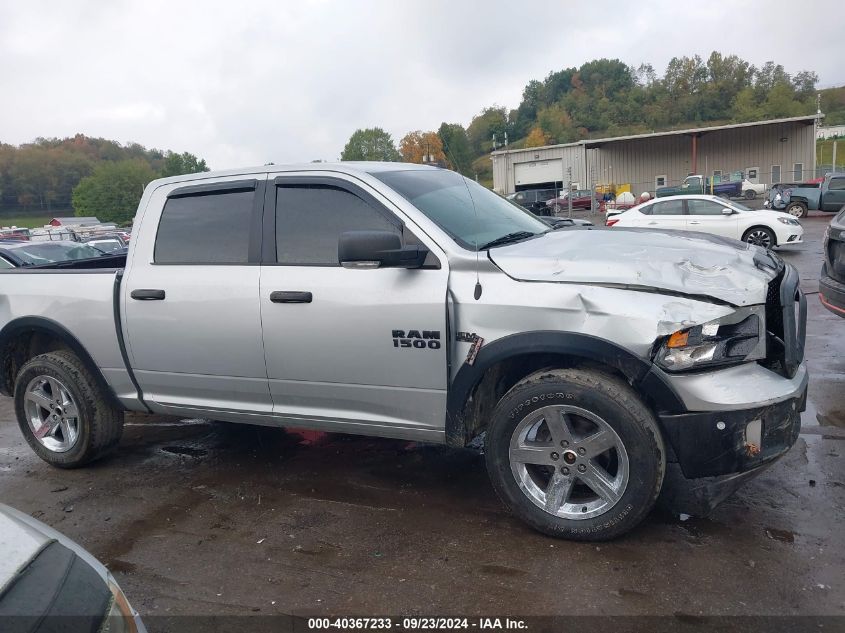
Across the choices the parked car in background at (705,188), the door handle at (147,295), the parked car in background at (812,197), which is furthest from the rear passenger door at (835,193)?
the door handle at (147,295)

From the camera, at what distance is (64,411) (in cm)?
485

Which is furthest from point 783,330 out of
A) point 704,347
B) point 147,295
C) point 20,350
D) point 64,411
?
point 20,350

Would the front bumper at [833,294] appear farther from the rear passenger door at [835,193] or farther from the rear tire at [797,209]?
the rear tire at [797,209]

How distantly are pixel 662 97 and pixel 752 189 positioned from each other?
72.6m

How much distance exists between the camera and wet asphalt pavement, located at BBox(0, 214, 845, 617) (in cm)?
296

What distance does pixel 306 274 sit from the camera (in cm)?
387

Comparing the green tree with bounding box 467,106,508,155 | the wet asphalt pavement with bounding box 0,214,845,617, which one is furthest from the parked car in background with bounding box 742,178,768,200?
the wet asphalt pavement with bounding box 0,214,845,617

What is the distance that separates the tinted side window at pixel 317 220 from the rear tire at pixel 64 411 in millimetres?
1857

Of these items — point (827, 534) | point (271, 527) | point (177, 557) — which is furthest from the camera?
point (271, 527)

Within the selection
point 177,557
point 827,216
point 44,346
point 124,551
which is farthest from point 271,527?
point 827,216

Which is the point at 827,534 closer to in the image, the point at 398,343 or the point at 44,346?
the point at 398,343

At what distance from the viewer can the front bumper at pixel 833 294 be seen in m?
5.70

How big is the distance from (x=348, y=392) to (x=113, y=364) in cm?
182

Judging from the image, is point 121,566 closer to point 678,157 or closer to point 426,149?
point 426,149
